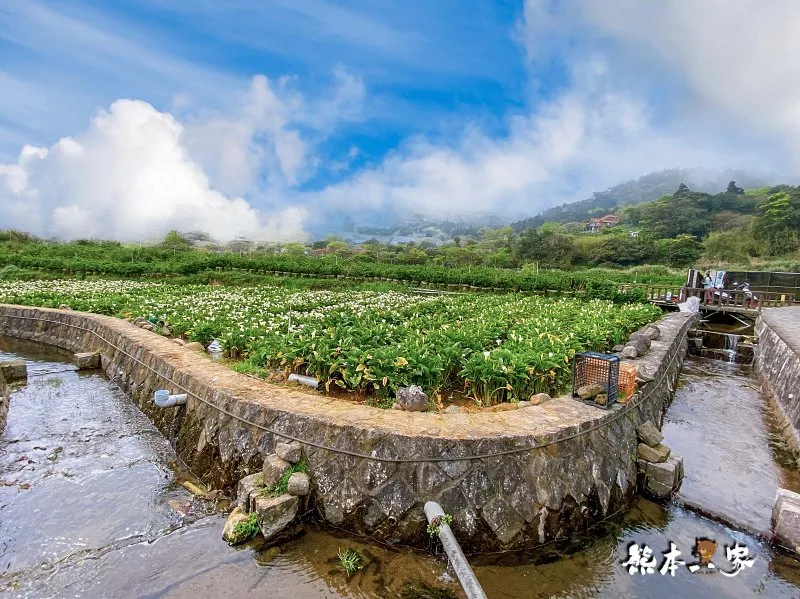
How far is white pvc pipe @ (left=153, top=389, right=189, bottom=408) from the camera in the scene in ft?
23.1

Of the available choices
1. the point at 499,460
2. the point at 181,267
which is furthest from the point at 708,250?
the point at 499,460

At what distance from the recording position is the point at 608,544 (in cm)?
532

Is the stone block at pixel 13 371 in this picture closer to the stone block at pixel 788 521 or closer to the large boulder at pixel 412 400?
the large boulder at pixel 412 400

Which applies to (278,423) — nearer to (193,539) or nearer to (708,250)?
(193,539)

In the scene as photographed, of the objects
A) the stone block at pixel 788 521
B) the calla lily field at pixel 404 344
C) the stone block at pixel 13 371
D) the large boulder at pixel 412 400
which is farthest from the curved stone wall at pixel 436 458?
the stone block at pixel 13 371

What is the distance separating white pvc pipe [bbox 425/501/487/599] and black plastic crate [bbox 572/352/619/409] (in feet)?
9.77

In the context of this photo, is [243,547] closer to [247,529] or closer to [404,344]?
[247,529]

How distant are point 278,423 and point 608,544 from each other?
429cm

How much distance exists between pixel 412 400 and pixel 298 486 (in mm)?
2003

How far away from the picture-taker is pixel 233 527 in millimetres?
5023

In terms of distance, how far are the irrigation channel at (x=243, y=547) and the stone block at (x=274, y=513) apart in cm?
19

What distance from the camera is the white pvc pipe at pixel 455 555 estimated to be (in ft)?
12.5

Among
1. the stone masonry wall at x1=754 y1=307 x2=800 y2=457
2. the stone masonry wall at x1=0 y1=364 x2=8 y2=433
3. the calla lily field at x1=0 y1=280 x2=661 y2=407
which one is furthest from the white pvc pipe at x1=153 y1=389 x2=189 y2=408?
the stone masonry wall at x1=754 y1=307 x2=800 y2=457

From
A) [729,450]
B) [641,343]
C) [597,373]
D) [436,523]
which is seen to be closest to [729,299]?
[641,343]
